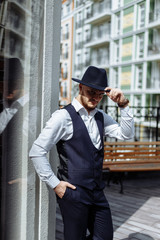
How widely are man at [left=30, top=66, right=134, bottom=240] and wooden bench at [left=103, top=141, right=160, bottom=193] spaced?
3391 millimetres

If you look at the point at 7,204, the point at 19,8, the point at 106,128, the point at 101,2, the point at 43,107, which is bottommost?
the point at 7,204

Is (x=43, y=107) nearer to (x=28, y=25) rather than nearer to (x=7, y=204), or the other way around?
(x=28, y=25)

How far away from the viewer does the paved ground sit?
4141 mm

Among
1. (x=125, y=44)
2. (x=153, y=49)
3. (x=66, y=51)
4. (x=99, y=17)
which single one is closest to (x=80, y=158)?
(x=153, y=49)

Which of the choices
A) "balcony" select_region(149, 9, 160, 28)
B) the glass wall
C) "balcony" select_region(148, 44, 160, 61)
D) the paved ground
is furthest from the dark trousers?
"balcony" select_region(149, 9, 160, 28)

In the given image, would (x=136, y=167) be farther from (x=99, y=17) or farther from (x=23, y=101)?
(x=99, y=17)

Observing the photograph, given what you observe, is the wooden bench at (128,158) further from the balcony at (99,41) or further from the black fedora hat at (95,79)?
the balcony at (99,41)

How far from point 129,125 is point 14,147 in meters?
0.98

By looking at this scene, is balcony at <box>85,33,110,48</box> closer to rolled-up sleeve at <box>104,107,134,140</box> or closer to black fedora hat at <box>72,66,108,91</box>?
rolled-up sleeve at <box>104,107,134,140</box>

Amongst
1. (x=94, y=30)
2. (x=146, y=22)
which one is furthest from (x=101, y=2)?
(x=146, y=22)

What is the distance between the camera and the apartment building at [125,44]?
29469 mm

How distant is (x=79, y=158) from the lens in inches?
88.0

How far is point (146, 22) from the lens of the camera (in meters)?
29.8

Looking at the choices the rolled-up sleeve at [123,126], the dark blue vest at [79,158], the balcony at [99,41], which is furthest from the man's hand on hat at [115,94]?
the balcony at [99,41]
